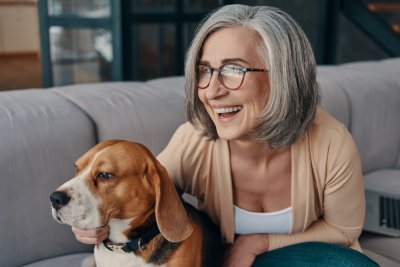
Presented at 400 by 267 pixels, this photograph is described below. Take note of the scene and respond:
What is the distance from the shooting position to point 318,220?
63.4 inches

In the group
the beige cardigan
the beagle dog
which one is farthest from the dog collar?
the beige cardigan

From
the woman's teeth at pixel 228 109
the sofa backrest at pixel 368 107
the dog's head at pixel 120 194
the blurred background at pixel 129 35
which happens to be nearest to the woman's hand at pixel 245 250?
the dog's head at pixel 120 194

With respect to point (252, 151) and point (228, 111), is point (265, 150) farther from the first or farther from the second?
point (228, 111)

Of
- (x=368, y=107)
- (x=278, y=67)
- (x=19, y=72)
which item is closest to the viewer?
(x=278, y=67)

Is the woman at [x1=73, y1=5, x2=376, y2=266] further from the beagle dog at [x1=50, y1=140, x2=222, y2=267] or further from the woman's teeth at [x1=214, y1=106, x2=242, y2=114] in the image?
the beagle dog at [x1=50, y1=140, x2=222, y2=267]

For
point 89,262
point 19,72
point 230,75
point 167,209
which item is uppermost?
point 230,75

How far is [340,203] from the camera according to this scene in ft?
4.99

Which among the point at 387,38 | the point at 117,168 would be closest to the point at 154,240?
the point at 117,168

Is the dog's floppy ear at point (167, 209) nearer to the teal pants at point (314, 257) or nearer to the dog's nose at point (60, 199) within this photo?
the dog's nose at point (60, 199)

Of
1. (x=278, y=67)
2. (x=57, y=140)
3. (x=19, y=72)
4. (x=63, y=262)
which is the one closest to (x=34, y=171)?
Result: (x=57, y=140)

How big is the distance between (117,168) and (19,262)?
2.18ft

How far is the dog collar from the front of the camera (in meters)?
1.25

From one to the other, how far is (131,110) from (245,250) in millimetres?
679

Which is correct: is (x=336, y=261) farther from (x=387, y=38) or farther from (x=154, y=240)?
(x=387, y=38)
